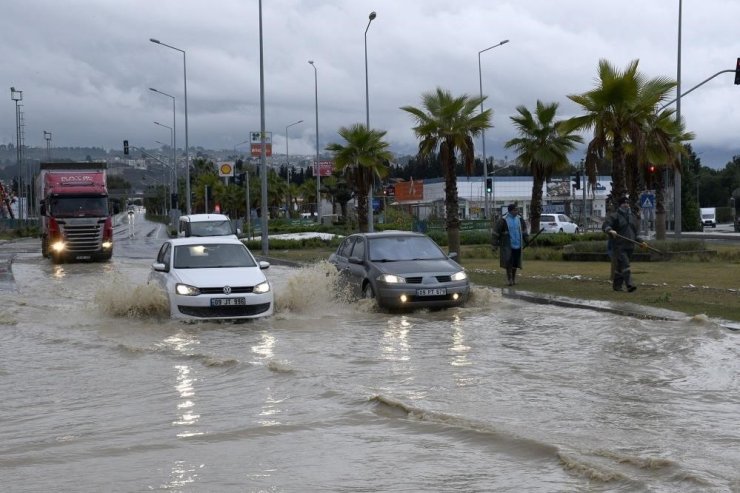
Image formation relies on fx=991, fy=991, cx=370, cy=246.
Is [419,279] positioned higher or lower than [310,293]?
higher

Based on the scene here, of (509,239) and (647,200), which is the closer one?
(509,239)

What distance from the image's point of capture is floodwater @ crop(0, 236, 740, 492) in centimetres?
670

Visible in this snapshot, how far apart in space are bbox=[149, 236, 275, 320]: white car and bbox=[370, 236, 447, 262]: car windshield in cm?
219

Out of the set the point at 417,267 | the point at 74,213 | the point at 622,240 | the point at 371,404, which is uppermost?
the point at 74,213

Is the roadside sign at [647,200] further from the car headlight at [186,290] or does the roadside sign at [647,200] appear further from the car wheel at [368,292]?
the car headlight at [186,290]

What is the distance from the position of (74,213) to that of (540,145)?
2104 cm

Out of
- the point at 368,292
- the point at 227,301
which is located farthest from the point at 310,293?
the point at 227,301

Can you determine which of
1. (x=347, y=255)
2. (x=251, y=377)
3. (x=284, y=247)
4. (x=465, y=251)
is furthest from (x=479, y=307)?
(x=284, y=247)

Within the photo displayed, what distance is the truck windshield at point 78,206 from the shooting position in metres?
35.8

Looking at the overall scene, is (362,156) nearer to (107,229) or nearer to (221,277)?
(107,229)

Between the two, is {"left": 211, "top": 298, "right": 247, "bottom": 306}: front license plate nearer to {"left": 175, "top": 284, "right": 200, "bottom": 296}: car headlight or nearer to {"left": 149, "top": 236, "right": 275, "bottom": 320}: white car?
{"left": 149, "top": 236, "right": 275, "bottom": 320}: white car

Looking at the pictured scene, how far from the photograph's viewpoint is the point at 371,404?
9.05 metres

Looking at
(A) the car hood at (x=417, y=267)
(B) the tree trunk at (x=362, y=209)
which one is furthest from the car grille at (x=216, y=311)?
(B) the tree trunk at (x=362, y=209)

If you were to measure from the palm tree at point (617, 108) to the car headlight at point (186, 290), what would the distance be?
1135 cm
